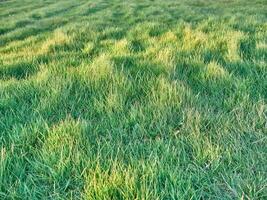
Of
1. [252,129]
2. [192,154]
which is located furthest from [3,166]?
[252,129]

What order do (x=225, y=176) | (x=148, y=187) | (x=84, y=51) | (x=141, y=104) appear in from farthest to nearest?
1. (x=84, y=51)
2. (x=141, y=104)
3. (x=225, y=176)
4. (x=148, y=187)

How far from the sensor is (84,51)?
6.81m

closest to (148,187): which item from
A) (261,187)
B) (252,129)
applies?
(261,187)

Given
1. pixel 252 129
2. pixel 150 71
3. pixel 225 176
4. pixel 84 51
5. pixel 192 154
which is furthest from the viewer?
pixel 84 51

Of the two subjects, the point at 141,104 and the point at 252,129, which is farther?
the point at 141,104

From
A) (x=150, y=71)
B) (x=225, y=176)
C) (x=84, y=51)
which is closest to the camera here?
(x=225, y=176)

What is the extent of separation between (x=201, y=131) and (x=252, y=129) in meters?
0.37

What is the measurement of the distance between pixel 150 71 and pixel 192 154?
1.89 meters

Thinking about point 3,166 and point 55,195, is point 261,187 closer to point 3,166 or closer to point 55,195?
point 55,195

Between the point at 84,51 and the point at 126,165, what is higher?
the point at 126,165

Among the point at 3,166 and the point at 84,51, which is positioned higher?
the point at 3,166

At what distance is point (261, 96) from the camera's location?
11.8ft

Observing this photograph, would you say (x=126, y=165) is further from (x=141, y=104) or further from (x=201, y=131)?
(x=141, y=104)

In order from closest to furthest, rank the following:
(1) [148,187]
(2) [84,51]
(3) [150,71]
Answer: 1. (1) [148,187]
2. (3) [150,71]
3. (2) [84,51]
